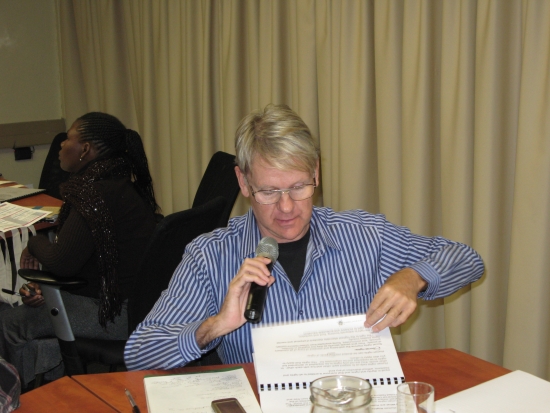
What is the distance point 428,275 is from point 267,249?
1.47ft

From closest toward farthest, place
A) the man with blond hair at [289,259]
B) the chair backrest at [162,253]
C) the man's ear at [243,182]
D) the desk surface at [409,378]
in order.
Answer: the desk surface at [409,378], the man with blond hair at [289,259], the man's ear at [243,182], the chair backrest at [162,253]

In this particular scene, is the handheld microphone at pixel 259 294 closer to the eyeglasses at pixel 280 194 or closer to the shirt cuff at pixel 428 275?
the eyeglasses at pixel 280 194

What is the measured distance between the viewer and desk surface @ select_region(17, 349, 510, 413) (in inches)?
54.6

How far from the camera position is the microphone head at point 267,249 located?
1.61 m

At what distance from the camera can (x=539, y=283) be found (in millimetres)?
2426

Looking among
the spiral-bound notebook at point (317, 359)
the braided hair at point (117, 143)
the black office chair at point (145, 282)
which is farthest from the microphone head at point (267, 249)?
the braided hair at point (117, 143)

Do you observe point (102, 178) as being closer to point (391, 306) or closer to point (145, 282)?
point (145, 282)

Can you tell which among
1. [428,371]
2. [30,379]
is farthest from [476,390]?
[30,379]

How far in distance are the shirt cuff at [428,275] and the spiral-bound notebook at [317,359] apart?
0.30m

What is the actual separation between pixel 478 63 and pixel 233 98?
5.26ft

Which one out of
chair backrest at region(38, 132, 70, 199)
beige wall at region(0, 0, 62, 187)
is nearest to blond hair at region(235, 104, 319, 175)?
chair backrest at region(38, 132, 70, 199)

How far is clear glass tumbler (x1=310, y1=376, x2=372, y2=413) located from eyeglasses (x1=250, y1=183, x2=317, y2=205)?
736 millimetres

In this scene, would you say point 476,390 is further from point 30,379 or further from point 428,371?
point 30,379

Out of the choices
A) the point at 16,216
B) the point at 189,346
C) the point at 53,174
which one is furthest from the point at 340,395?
the point at 53,174
